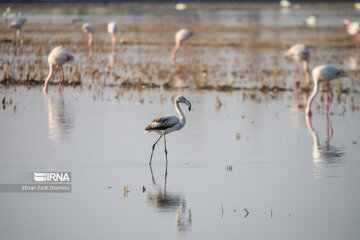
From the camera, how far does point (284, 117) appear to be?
15.1 metres

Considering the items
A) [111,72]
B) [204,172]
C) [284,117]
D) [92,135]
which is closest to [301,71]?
[111,72]

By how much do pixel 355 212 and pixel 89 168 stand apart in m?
3.78

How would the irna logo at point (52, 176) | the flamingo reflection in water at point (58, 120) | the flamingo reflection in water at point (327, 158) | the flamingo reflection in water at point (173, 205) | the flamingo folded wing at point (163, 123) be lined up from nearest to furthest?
the flamingo reflection in water at point (173, 205) < the irna logo at point (52, 176) < the flamingo reflection in water at point (327, 158) < the flamingo folded wing at point (163, 123) < the flamingo reflection in water at point (58, 120)

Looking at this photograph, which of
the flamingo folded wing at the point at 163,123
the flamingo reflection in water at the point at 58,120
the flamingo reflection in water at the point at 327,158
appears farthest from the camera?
the flamingo reflection in water at the point at 58,120

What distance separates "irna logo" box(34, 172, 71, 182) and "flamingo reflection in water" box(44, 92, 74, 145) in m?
2.09

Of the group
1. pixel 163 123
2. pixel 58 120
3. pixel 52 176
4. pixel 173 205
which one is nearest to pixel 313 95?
pixel 58 120

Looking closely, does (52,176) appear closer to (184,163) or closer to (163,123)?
(163,123)

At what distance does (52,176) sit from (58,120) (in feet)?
14.9

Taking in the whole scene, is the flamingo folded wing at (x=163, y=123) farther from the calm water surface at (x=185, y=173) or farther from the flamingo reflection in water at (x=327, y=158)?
the flamingo reflection in water at (x=327, y=158)

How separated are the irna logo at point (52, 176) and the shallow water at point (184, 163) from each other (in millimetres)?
115

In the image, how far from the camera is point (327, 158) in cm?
1108

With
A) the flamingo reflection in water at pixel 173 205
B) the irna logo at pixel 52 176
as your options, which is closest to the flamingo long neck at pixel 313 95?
the flamingo reflection in water at pixel 173 205

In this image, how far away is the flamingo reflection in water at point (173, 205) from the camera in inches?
305

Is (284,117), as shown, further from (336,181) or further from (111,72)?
(111,72)
